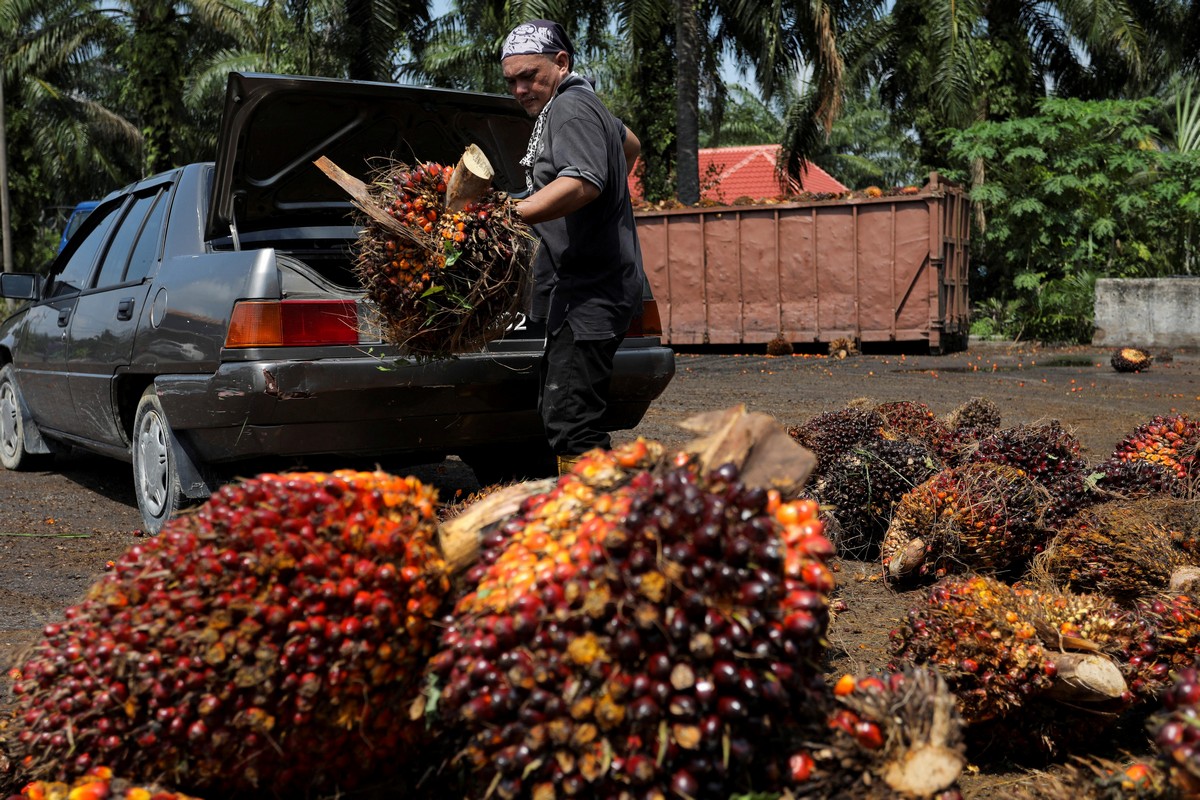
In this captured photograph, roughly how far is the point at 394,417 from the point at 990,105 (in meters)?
25.2

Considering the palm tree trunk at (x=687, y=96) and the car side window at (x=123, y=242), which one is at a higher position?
the palm tree trunk at (x=687, y=96)

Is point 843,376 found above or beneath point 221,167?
beneath

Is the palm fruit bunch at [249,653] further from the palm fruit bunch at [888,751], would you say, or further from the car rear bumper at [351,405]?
the car rear bumper at [351,405]

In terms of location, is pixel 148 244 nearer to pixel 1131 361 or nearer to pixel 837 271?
pixel 1131 361

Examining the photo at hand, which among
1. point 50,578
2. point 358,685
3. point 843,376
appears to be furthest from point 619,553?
point 843,376

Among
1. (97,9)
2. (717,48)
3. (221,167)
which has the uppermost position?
(97,9)

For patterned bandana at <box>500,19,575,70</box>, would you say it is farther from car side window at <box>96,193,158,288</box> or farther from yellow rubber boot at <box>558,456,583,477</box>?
car side window at <box>96,193,158,288</box>

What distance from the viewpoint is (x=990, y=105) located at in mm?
26422

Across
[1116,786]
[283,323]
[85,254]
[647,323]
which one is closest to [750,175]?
[85,254]

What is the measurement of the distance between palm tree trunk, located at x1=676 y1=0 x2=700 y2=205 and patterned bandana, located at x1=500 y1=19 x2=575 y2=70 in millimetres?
16305

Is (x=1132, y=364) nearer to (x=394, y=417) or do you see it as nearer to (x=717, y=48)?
(x=394, y=417)

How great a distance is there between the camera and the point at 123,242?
608cm

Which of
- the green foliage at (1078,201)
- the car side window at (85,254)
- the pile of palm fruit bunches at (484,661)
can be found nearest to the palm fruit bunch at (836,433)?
the pile of palm fruit bunches at (484,661)

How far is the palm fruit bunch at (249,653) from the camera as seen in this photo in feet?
6.07
